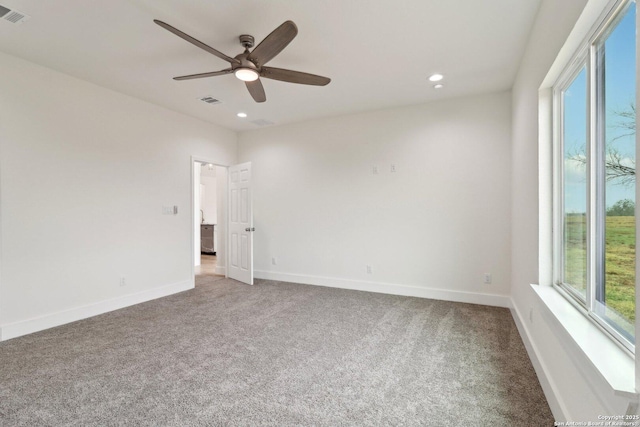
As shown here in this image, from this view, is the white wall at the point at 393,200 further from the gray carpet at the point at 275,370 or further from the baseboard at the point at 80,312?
the baseboard at the point at 80,312

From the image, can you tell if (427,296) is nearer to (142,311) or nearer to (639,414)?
(639,414)

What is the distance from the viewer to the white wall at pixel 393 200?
159 inches

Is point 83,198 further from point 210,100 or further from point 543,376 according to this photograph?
point 543,376

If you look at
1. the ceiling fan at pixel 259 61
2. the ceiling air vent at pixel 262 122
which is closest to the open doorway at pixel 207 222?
the ceiling air vent at pixel 262 122

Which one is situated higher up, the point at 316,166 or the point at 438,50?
the point at 438,50

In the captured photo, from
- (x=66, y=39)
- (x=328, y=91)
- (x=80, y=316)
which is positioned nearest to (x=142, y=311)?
(x=80, y=316)

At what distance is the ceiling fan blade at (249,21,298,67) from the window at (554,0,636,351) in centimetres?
170

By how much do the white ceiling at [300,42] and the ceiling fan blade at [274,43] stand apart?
11.7 inches

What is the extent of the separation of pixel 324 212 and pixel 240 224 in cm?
155

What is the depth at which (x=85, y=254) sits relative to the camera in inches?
143

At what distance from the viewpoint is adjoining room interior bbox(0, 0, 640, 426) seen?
1776 mm

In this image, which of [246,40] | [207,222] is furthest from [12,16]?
[207,222]

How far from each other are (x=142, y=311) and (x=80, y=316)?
0.63 meters

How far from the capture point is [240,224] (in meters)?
5.46
